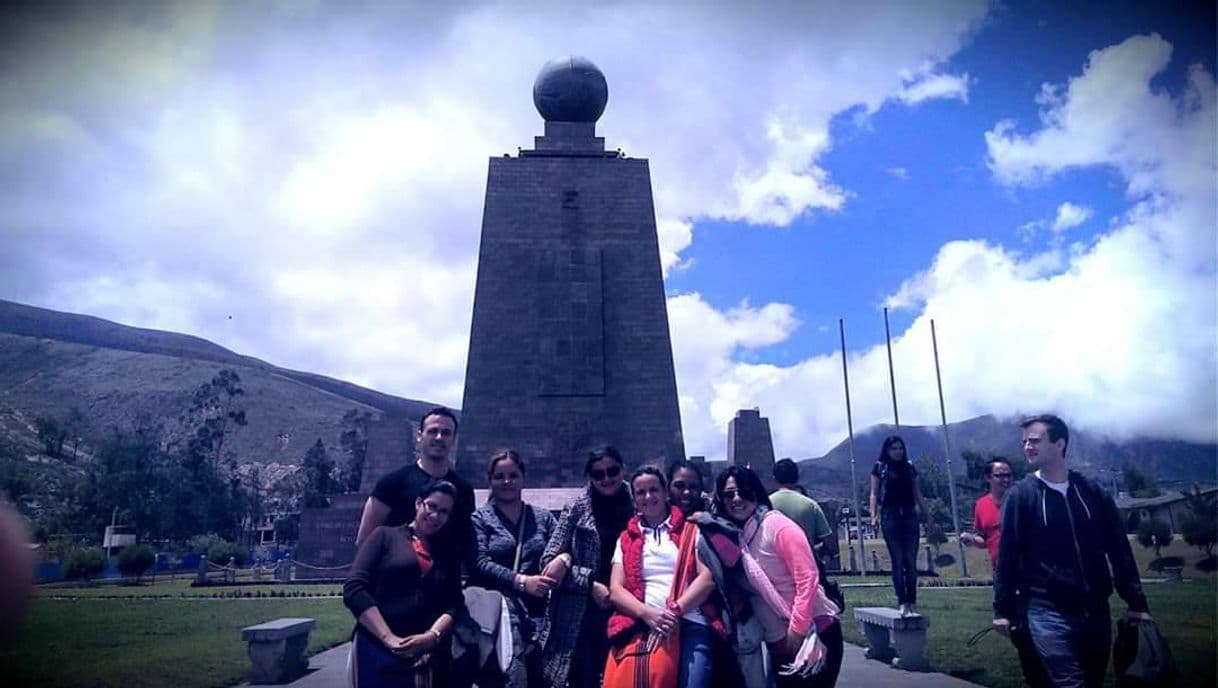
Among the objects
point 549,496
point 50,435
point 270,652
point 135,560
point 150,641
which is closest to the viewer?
point 270,652

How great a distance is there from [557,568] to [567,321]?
39.2 ft

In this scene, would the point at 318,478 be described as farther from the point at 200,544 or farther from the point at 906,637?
the point at 906,637

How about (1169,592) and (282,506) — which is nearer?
(1169,592)

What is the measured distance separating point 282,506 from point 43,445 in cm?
2165

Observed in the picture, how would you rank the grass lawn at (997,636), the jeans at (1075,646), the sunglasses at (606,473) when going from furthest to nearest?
the grass lawn at (997,636) < the sunglasses at (606,473) < the jeans at (1075,646)

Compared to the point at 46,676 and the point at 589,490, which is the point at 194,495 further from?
the point at 589,490

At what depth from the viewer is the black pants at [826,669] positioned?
12.0ft

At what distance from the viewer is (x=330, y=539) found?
17875mm

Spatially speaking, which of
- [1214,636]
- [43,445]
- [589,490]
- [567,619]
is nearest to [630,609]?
[567,619]

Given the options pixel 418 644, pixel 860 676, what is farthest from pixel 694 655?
pixel 860 676

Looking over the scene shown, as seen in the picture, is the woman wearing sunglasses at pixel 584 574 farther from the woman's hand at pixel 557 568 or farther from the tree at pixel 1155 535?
the tree at pixel 1155 535

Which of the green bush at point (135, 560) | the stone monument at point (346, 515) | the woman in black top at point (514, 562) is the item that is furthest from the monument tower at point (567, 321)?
the green bush at point (135, 560)

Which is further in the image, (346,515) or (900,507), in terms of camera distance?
(346,515)

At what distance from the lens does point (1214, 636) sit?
6164 mm
